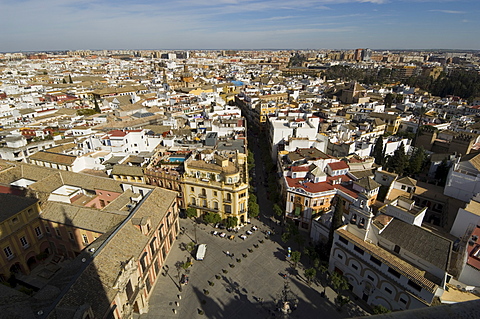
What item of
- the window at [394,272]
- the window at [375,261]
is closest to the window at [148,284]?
the window at [375,261]

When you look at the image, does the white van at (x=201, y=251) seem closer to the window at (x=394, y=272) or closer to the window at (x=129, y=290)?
the window at (x=129, y=290)

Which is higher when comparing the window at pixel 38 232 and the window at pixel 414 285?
the window at pixel 414 285

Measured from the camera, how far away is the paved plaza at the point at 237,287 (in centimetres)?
3178

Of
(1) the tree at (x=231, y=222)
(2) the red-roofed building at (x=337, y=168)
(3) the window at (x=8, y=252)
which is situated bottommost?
(1) the tree at (x=231, y=222)

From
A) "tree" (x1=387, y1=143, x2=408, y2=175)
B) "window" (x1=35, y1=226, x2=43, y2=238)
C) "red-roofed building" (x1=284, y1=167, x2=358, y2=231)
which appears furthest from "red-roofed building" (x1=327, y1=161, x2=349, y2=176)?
"window" (x1=35, y1=226, x2=43, y2=238)

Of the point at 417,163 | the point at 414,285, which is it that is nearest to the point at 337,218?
the point at 414,285

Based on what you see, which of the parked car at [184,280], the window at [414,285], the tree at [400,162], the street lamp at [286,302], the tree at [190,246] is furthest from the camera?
the tree at [400,162]

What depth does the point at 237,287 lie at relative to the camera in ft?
115

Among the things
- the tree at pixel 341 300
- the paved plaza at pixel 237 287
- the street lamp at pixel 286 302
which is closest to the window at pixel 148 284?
the paved plaza at pixel 237 287

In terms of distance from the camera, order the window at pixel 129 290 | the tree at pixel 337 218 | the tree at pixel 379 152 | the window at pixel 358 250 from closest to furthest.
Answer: the window at pixel 129 290 < the window at pixel 358 250 < the tree at pixel 337 218 < the tree at pixel 379 152

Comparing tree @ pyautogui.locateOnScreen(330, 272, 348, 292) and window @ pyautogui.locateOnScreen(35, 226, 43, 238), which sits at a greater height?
window @ pyautogui.locateOnScreen(35, 226, 43, 238)

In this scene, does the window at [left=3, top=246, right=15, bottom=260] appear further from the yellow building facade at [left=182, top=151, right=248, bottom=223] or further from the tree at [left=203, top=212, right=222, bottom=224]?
the tree at [left=203, top=212, right=222, bottom=224]

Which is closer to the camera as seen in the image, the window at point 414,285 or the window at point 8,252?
the window at point 414,285

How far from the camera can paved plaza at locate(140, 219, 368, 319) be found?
31781mm
